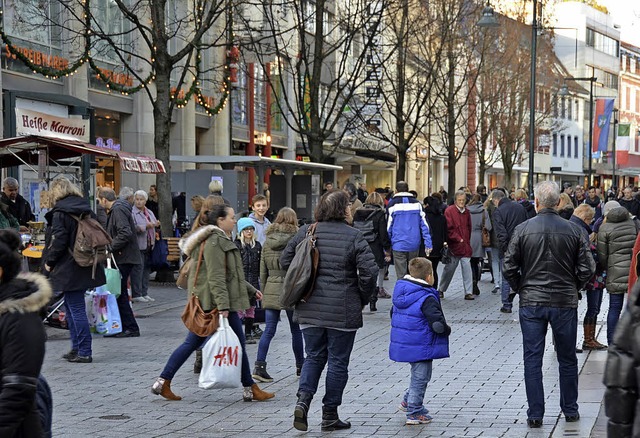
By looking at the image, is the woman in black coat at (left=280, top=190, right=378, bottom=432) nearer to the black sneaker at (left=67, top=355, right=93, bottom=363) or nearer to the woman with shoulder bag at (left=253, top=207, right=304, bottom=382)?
the woman with shoulder bag at (left=253, top=207, right=304, bottom=382)

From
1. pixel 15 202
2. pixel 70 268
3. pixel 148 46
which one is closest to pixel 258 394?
pixel 70 268

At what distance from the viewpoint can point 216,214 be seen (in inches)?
379

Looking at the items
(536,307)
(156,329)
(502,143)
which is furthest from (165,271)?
(502,143)

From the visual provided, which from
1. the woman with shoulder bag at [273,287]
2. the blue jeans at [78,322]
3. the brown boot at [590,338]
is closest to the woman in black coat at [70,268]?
the blue jeans at [78,322]

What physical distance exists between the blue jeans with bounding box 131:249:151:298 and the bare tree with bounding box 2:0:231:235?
213cm

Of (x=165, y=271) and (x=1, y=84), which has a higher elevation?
(x=1, y=84)

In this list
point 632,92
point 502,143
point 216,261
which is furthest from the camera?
point 632,92

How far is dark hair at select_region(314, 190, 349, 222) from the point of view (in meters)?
8.47

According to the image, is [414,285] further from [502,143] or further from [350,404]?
[502,143]

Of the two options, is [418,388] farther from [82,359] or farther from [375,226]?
[375,226]

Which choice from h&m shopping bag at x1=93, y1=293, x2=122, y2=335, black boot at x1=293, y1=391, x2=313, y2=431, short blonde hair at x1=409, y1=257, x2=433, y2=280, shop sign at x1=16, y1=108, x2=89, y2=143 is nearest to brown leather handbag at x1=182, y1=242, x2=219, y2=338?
black boot at x1=293, y1=391, x2=313, y2=431

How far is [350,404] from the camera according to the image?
9477 millimetres

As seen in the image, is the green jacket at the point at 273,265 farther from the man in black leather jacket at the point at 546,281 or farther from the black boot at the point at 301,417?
the man in black leather jacket at the point at 546,281

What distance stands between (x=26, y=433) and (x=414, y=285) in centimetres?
469
